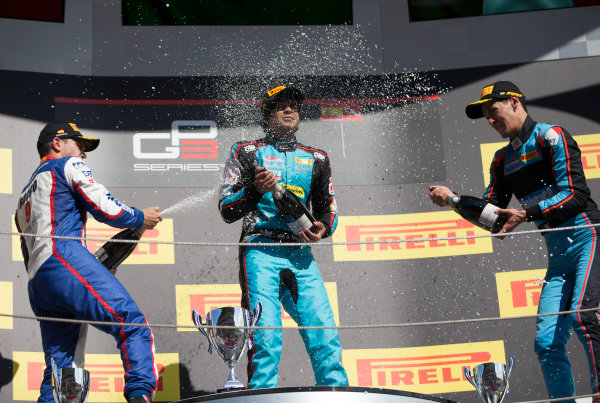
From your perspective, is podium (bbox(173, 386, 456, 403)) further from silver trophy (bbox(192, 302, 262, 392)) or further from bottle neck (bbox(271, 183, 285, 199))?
bottle neck (bbox(271, 183, 285, 199))

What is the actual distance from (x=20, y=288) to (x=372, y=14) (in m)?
2.54

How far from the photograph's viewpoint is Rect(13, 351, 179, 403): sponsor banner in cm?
313

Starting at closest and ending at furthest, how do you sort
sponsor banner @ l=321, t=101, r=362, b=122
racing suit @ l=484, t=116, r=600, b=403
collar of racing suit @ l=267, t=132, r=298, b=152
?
racing suit @ l=484, t=116, r=600, b=403, collar of racing suit @ l=267, t=132, r=298, b=152, sponsor banner @ l=321, t=101, r=362, b=122

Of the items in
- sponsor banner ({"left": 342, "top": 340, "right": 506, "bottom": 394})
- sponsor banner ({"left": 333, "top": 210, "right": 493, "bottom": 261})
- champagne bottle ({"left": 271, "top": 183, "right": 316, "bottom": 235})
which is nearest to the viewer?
champagne bottle ({"left": 271, "top": 183, "right": 316, "bottom": 235})

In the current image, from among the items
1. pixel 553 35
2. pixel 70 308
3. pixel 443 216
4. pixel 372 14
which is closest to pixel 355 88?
pixel 372 14

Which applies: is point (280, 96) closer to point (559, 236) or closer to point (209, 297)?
point (209, 297)

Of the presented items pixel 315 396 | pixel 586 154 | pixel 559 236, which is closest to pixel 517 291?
pixel 586 154

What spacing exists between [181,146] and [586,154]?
7.42 ft

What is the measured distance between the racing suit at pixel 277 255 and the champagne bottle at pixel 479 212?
1.75ft

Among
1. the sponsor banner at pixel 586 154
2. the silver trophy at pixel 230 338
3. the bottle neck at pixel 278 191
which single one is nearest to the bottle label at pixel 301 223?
the bottle neck at pixel 278 191

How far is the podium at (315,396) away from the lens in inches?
91.7

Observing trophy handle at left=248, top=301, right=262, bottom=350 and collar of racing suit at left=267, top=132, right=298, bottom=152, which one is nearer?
trophy handle at left=248, top=301, right=262, bottom=350

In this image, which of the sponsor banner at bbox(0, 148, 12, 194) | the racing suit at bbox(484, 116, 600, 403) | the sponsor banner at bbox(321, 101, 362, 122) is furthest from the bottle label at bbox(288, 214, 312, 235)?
the sponsor banner at bbox(0, 148, 12, 194)

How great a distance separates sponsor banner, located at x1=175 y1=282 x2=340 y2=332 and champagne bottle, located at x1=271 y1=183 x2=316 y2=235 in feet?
3.02
